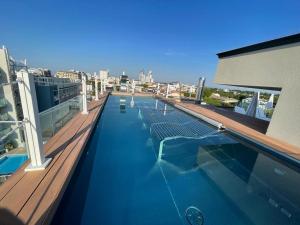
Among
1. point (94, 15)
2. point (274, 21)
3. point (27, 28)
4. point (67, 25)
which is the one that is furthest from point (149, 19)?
point (27, 28)

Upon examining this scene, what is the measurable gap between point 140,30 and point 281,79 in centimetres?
1298

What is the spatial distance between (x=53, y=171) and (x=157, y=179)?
53.9 inches

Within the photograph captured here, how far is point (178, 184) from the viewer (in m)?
2.26

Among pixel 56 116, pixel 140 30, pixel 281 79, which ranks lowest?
pixel 56 116

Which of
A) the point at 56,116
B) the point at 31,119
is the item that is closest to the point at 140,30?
the point at 56,116

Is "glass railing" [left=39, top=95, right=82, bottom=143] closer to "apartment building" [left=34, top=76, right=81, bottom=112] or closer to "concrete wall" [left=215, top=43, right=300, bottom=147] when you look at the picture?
"apartment building" [left=34, top=76, right=81, bottom=112]

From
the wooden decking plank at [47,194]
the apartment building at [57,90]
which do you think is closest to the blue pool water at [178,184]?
the wooden decking plank at [47,194]

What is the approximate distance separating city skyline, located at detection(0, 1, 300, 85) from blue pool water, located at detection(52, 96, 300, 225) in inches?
178

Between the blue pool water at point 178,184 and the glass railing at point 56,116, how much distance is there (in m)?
Answer: 0.72

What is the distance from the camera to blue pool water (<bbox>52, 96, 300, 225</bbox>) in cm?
175

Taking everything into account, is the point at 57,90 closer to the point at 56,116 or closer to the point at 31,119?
the point at 56,116

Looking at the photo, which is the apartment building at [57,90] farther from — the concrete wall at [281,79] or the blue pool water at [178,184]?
the concrete wall at [281,79]

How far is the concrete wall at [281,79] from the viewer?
3379 millimetres

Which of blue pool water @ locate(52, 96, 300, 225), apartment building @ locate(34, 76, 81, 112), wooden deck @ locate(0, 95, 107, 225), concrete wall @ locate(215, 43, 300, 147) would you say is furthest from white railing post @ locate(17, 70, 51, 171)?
concrete wall @ locate(215, 43, 300, 147)
